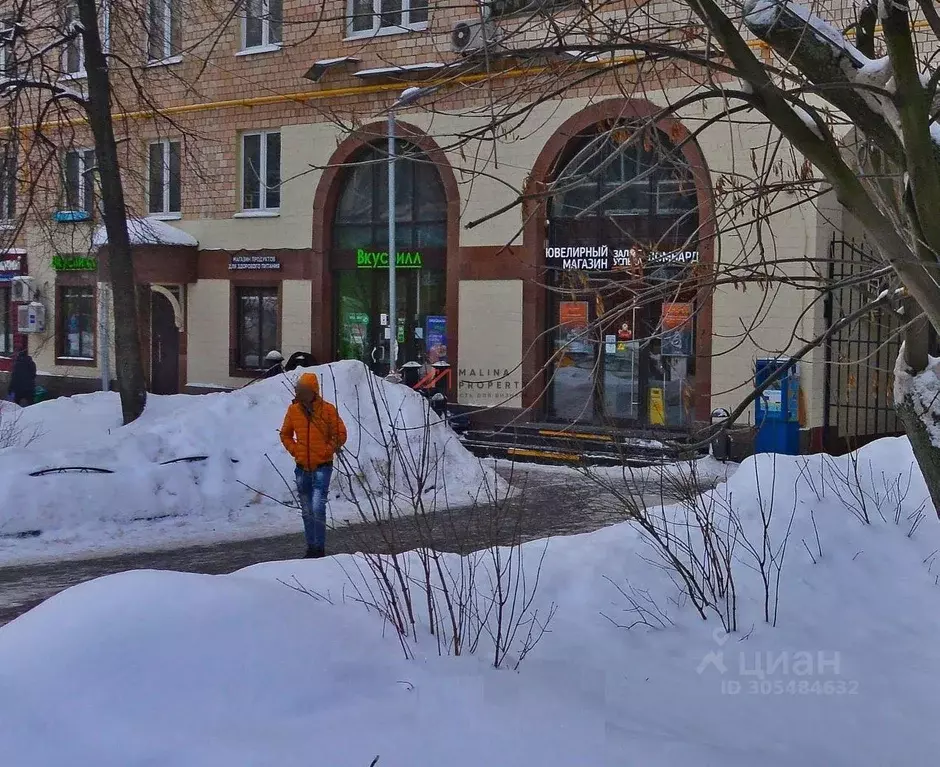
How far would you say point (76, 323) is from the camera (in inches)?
1001

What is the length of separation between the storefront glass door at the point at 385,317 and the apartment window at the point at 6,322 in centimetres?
1065

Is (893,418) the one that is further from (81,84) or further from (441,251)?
(81,84)

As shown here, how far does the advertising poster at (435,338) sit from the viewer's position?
64.8 ft

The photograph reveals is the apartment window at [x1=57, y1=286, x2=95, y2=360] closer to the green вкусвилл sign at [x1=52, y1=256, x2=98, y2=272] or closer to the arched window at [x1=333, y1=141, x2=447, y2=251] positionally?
the green вкусвилл sign at [x1=52, y1=256, x2=98, y2=272]

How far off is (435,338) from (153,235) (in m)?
5.80

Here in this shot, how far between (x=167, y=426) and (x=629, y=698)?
915cm

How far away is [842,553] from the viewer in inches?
284

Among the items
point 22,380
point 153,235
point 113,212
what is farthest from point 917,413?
point 22,380

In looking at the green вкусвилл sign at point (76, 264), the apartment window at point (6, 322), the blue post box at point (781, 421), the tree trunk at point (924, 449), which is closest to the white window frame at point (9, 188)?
the green вкусвилл sign at point (76, 264)

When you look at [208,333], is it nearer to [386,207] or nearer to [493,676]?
[386,207]

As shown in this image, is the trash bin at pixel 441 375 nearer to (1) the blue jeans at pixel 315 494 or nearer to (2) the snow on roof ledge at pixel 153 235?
(2) the snow on roof ledge at pixel 153 235

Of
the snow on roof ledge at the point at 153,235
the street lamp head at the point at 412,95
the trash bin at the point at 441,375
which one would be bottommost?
the trash bin at the point at 441,375

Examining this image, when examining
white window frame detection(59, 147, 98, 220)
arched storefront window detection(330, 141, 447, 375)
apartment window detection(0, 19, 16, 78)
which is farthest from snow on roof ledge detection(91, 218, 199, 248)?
apartment window detection(0, 19, 16, 78)

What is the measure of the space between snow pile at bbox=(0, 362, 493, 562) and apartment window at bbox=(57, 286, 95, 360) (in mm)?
9946
